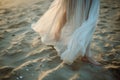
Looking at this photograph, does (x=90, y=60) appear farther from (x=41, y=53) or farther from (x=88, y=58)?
(x=41, y=53)

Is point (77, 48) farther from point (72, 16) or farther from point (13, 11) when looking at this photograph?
point (13, 11)

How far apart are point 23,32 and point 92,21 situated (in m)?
1.36

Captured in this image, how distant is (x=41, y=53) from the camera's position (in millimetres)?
2879

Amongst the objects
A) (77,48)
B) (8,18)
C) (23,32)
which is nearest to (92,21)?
(77,48)

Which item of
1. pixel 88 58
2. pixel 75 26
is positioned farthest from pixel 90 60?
pixel 75 26

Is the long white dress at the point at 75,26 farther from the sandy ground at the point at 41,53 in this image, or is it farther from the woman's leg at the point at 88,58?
the sandy ground at the point at 41,53

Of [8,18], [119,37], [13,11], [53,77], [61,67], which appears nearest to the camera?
[53,77]

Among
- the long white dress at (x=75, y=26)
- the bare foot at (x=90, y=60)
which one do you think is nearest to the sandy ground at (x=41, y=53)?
the bare foot at (x=90, y=60)

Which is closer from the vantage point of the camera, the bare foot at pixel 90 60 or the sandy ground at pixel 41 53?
the sandy ground at pixel 41 53

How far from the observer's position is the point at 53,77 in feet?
7.86

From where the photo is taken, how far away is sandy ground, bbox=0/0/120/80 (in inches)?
97.3

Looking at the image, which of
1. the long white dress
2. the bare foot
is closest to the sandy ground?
the bare foot

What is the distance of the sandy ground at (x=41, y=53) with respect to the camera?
8.11 feet

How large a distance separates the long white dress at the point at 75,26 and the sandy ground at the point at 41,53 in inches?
6.3
